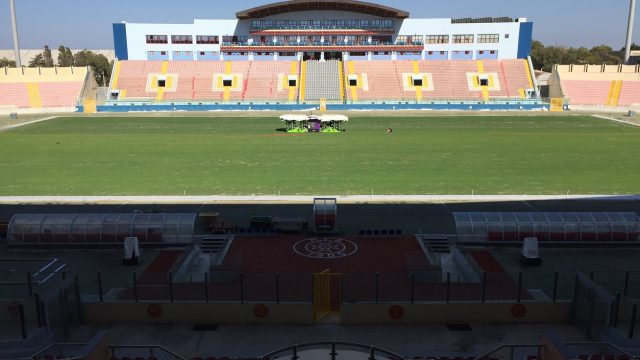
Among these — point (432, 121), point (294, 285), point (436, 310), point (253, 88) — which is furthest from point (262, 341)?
point (253, 88)

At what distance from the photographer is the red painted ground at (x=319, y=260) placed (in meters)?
16.4

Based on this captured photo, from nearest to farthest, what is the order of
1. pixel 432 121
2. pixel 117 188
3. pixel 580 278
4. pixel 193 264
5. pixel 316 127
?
pixel 580 278 → pixel 193 264 → pixel 117 188 → pixel 316 127 → pixel 432 121

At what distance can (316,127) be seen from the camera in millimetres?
51000

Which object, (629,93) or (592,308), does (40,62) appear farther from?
(592,308)

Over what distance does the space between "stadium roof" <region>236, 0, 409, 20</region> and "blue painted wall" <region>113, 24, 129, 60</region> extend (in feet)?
71.8

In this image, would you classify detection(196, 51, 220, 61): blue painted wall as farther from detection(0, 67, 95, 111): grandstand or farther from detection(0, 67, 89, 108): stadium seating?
detection(0, 67, 89, 108): stadium seating

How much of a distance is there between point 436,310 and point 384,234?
6.92 metres

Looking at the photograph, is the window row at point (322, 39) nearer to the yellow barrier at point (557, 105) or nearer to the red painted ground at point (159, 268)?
the yellow barrier at point (557, 105)

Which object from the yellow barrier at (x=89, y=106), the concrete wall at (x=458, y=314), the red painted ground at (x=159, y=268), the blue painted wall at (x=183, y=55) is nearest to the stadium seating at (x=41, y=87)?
the yellow barrier at (x=89, y=106)

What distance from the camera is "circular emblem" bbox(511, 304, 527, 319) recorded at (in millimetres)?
13000

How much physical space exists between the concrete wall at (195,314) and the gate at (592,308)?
701 centimetres

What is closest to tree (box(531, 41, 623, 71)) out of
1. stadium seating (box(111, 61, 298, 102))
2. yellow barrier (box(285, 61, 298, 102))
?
yellow barrier (box(285, 61, 298, 102))

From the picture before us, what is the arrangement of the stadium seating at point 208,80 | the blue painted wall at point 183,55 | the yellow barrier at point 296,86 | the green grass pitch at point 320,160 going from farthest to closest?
the blue painted wall at point 183,55
the stadium seating at point 208,80
the yellow barrier at point 296,86
the green grass pitch at point 320,160

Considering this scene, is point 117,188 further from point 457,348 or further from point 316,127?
point 316,127
